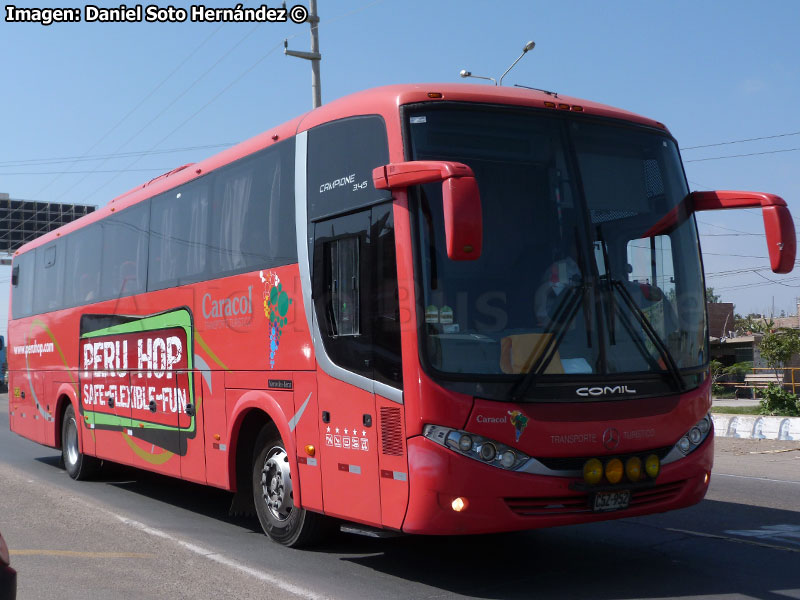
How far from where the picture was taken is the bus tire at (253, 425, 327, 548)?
805 cm

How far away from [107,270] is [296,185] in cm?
573

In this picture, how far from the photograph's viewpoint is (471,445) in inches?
247

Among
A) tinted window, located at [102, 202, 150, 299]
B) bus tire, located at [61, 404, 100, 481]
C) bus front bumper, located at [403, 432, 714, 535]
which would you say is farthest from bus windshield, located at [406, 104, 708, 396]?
bus tire, located at [61, 404, 100, 481]

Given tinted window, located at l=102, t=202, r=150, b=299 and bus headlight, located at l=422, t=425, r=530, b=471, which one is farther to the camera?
tinted window, located at l=102, t=202, r=150, b=299

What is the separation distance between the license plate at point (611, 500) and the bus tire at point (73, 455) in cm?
959

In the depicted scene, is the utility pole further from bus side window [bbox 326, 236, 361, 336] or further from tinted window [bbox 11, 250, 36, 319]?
bus side window [bbox 326, 236, 361, 336]

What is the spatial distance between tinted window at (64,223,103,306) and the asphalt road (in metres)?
3.53

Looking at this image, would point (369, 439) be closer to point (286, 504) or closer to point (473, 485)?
point (473, 485)

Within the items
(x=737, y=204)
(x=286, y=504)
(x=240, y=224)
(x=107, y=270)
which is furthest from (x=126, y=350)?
(x=737, y=204)

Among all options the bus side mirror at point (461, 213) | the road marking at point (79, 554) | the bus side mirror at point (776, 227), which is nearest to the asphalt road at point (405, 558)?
the road marking at point (79, 554)

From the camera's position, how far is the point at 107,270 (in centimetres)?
1290

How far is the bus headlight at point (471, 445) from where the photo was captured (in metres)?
6.26

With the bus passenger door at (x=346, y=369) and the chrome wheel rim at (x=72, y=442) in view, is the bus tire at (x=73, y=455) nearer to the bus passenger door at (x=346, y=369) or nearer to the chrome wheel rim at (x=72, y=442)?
the chrome wheel rim at (x=72, y=442)

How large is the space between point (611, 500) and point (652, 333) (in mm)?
1274
